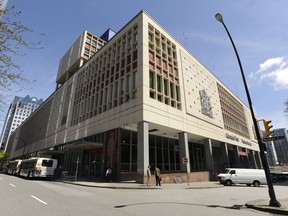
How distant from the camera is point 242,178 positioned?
22703 millimetres

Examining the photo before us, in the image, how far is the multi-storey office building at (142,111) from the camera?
75.0 feet

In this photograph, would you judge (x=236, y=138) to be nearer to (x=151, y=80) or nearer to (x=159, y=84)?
(x=159, y=84)

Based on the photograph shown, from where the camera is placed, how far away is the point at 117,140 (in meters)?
23.4

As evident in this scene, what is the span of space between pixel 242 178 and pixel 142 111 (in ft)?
48.9

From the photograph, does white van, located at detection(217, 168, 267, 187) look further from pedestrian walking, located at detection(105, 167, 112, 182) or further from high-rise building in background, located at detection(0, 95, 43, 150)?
high-rise building in background, located at detection(0, 95, 43, 150)

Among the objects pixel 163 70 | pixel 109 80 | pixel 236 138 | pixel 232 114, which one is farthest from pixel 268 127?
pixel 232 114

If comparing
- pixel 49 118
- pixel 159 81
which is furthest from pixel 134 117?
pixel 49 118

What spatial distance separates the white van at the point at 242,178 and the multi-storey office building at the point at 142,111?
13.0 ft

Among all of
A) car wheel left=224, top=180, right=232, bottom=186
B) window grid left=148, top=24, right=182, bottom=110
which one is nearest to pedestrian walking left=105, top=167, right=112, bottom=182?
window grid left=148, top=24, right=182, bottom=110

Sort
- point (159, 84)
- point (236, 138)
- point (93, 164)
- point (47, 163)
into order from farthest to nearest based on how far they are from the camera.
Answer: point (236, 138) → point (93, 164) → point (47, 163) → point (159, 84)

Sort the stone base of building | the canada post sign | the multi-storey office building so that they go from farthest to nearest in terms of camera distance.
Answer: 1. the canada post sign
2. the multi-storey office building
3. the stone base of building

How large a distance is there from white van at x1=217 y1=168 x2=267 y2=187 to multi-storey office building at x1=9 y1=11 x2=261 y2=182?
13.0 ft

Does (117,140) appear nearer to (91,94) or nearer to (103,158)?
(103,158)

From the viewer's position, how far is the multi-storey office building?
22.9m
